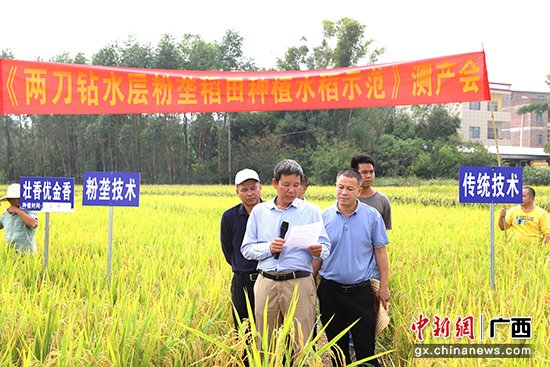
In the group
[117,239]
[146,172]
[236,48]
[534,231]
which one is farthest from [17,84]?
[146,172]

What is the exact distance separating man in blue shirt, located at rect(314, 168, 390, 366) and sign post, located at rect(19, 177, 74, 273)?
269 cm

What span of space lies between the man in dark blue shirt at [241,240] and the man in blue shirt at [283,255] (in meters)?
0.22

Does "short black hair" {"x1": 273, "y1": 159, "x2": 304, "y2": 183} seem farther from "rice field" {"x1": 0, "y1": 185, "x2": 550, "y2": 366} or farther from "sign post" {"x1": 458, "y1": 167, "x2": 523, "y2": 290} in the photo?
"sign post" {"x1": 458, "y1": 167, "x2": 523, "y2": 290}

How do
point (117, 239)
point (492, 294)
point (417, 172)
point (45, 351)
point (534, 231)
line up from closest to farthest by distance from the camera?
point (45, 351) → point (492, 294) → point (534, 231) → point (117, 239) → point (417, 172)

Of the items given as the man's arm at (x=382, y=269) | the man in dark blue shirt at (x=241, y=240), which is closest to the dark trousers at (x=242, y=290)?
the man in dark blue shirt at (x=241, y=240)

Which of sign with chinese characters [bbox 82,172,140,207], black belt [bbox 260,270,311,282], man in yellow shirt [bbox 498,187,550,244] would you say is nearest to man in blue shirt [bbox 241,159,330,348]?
black belt [bbox 260,270,311,282]

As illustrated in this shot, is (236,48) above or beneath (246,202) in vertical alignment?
above

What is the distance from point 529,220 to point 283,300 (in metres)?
3.78

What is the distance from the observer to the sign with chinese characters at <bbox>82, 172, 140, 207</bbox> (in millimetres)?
3861

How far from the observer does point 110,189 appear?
387 centimetres

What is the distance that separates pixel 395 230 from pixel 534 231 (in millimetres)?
1778

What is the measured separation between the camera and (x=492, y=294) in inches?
119

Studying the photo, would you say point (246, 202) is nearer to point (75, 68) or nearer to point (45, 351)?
point (45, 351)

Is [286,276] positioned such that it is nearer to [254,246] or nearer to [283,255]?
[283,255]
